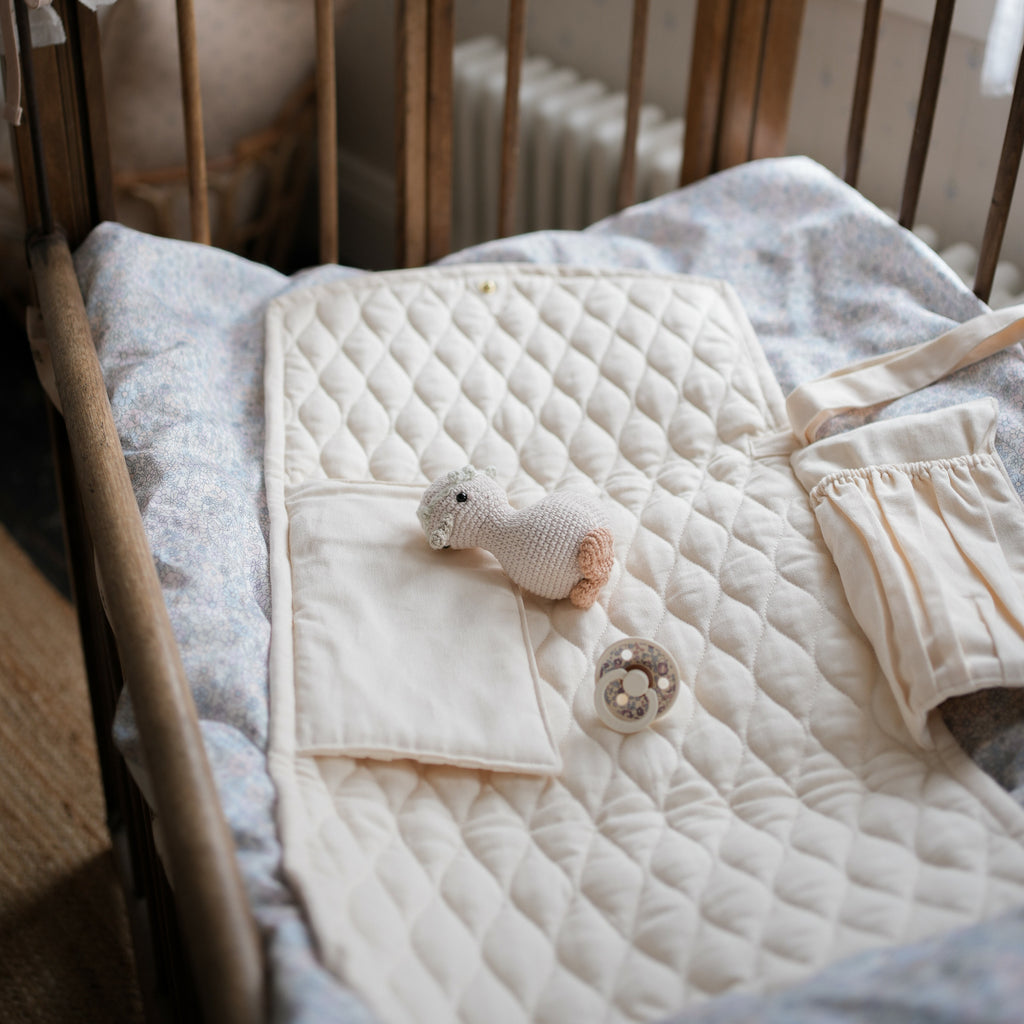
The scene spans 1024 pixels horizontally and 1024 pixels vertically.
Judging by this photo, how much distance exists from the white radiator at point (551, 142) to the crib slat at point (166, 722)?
3.72 feet

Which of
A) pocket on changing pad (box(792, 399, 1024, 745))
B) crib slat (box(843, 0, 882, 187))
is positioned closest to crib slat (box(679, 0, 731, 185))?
crib slat (box(843, 0, 882, 187))

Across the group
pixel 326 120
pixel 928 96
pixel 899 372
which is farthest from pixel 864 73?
pixel 326 120

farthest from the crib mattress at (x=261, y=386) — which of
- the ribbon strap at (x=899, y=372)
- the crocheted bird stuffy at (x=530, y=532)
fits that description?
the crocheted bird stuffy at (x=530, y=532)

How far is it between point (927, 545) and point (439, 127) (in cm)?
72

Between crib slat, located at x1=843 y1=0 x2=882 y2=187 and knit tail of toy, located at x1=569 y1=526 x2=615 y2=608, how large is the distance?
1.90ft

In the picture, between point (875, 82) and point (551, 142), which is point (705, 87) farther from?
point (551, 142)

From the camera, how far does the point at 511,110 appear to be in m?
1.27

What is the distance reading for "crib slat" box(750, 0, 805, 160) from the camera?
1293mm

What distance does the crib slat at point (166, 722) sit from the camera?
57cm

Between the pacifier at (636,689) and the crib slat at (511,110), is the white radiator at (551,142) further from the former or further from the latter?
the pacifier at (636,689)

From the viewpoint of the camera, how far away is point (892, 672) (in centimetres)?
85

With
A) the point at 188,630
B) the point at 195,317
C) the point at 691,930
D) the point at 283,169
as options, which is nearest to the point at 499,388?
the point at 195,317

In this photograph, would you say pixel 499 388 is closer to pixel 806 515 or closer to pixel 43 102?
pixel 806 515

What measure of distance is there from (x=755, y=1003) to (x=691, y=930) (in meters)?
0.13
